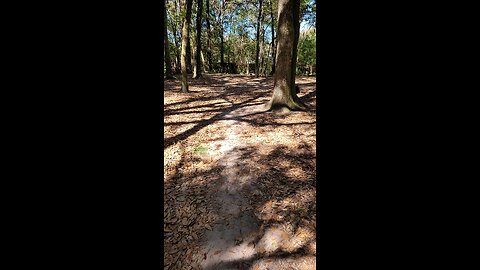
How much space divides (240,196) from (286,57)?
5977 mm

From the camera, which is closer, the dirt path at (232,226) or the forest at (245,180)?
the dirt path at (232,226)

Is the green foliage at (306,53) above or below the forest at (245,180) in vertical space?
above

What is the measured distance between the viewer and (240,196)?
4254mm

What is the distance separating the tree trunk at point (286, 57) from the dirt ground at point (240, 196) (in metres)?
1.36

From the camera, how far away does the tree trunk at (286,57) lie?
848 cm

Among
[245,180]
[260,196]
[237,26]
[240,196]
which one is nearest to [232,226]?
[240,196]

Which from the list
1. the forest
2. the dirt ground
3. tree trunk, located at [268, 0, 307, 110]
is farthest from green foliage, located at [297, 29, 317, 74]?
the dirt ground

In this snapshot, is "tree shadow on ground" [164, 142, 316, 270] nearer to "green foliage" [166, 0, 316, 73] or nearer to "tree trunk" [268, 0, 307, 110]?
"tree trunk" [268, 0, 307, 110]

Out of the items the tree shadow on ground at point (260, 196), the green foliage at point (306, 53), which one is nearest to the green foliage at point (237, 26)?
the green foliage at point (306, 53)

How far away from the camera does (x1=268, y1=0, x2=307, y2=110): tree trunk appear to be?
8.48 m

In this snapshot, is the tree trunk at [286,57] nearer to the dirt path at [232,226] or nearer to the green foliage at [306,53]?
the dirt path at [232,226]

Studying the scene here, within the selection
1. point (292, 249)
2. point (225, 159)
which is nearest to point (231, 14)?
point (225, 159)

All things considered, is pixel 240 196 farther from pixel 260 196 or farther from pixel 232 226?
pixel 232 226

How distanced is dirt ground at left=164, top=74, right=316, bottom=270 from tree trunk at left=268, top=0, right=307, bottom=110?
53.7 inches
